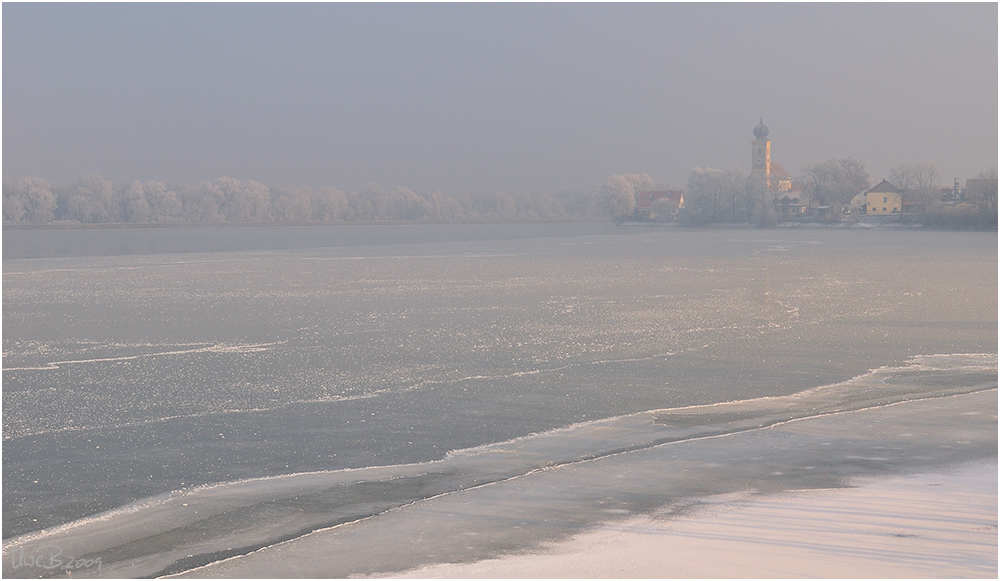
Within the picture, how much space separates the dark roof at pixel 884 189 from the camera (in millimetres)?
96375

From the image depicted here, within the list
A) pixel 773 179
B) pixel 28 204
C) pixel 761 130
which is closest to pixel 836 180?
pixel 773 179

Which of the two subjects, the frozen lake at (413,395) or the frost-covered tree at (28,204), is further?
the frost-covered tree at (28,204)

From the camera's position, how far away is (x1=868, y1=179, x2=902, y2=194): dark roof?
96375 millimetres

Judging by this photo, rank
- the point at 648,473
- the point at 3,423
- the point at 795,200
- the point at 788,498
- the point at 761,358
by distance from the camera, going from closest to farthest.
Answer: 1. the point at 788,498
2. the point at 648,473
3. the point at 3,423
4. the point at 761,358
5. the point at 795,200

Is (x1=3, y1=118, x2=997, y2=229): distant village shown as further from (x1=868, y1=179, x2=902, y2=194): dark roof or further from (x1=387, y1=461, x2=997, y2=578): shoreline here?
(x1=387, y1=461, x2=997, y2=578): shoreline

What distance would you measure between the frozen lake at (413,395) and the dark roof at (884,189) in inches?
3218

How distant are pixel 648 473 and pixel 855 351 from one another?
266 inches

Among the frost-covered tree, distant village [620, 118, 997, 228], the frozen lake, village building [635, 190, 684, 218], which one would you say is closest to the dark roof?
distant village [620, 118, 997, 228]

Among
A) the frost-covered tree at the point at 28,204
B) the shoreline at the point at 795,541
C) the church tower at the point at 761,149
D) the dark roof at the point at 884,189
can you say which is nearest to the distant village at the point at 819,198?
the dark roof at the point at 884,189

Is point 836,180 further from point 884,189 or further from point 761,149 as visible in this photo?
point 761,149

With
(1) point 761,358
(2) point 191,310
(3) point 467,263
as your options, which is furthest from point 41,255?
(1) point 761,358

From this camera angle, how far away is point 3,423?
28.0ft

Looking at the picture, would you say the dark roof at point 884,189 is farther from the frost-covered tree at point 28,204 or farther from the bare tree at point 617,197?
the frost-covered tree at point 28,204

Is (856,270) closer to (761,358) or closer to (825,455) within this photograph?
(761,358)
